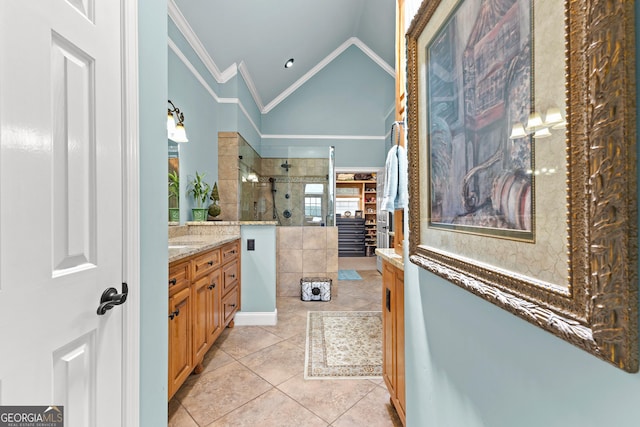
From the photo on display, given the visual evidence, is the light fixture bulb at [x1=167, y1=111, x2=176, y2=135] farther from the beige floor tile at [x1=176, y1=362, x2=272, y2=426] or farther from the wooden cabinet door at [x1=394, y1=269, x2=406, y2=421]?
the wooden cabinet door at [x1=394, y1=269, x2=406, y2=421]

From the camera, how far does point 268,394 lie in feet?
5.53

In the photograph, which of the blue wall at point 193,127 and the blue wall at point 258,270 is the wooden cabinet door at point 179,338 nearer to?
the blue wall at point 258,270

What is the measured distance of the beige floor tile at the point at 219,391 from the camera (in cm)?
155

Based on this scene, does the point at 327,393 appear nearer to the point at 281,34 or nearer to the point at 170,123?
the point at 170,123

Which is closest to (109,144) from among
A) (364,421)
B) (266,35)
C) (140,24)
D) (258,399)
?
(140,24)

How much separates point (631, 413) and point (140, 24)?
1485 mm

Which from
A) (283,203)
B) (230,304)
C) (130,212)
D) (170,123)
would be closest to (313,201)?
(283,203)

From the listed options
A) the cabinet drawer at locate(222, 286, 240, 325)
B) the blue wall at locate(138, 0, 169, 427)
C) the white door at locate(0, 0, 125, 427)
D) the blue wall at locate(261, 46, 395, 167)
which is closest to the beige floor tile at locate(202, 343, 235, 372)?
the cabinet drawer at locate(222, 286, 240, 325)

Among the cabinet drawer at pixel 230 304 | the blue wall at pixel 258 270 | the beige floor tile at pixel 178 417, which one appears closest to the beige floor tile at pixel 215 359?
the cabinet drawer at pixel 230 304

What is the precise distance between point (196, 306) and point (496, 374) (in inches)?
66.9

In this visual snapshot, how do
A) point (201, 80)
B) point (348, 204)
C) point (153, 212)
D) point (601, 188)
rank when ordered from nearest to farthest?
point (601, 188), point (153, 212), point (201, 80), point (348, 204)

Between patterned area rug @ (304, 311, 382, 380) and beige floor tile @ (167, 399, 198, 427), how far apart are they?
2.47ft

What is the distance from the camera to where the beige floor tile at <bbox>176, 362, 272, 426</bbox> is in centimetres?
155

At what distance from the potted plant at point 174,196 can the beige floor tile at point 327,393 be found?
1.71 metres
